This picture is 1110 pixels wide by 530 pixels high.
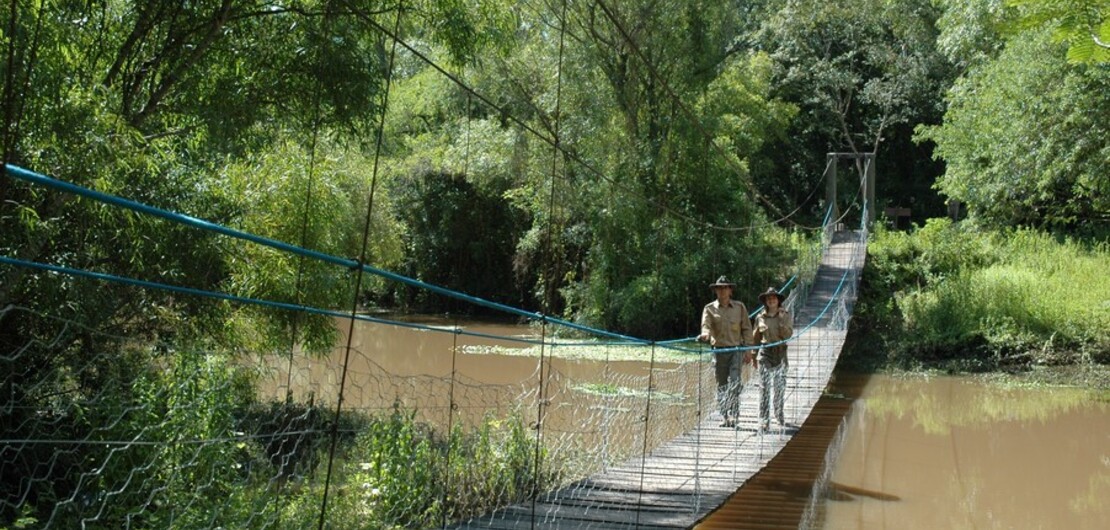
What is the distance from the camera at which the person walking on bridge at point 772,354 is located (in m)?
5.03

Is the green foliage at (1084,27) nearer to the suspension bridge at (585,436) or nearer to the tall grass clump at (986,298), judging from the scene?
the suspension bridge at (585,436)

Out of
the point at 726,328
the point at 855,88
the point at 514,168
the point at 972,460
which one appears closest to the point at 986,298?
the point at 972,460

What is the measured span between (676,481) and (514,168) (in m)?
9.36

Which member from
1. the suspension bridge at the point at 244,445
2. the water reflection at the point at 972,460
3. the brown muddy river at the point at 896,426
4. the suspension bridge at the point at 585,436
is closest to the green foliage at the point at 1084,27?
the suspension bridge at the point at 244,445

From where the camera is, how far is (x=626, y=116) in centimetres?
1191

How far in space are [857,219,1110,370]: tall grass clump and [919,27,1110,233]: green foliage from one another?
0.50m

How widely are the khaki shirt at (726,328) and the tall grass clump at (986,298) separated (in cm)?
621

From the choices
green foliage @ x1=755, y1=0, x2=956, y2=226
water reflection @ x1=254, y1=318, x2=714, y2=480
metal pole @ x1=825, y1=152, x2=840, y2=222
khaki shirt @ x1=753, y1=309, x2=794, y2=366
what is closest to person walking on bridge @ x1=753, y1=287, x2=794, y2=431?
khaki shirt @ x1=753, y1=309, x2=794, y2=366

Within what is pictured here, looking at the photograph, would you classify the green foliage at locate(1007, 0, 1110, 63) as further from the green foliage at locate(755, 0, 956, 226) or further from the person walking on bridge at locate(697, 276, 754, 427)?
the green foliage at locate(755, 0, 956, 226)

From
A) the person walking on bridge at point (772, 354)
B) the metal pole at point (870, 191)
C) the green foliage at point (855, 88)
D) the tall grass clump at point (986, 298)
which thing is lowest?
the person walking on bridge at point (772, 354)

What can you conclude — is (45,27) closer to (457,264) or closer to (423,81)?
(457,264)

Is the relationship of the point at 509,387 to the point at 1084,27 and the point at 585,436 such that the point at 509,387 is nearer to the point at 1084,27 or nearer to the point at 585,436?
the point at 585,436

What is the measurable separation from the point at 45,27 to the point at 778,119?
40.3 ft

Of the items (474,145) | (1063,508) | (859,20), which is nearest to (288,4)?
(1063,508)
